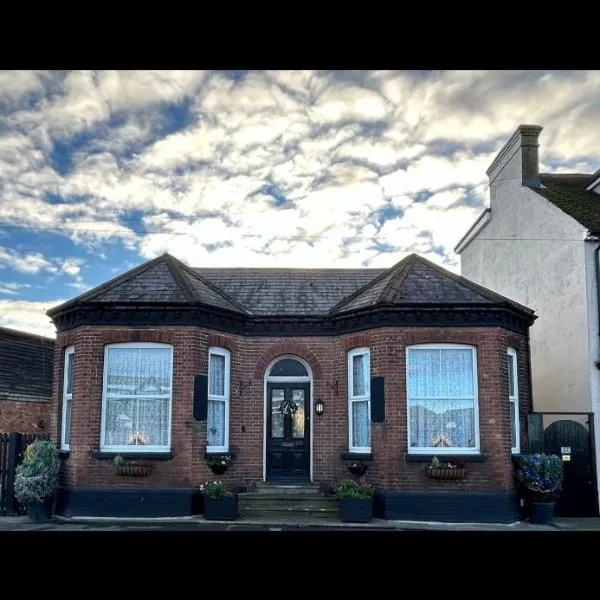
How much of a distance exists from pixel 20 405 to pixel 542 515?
1242 cm

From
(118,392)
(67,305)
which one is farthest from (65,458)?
(67,305)

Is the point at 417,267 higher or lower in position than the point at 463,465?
higher

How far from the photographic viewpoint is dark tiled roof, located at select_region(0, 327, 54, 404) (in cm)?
1791

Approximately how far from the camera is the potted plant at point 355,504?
12125 millimetres

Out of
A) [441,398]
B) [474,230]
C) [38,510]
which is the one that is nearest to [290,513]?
[441,398]

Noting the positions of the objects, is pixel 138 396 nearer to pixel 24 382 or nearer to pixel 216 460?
pixel 216 460

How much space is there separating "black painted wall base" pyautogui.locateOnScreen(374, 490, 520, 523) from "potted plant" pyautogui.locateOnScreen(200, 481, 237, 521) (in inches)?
108

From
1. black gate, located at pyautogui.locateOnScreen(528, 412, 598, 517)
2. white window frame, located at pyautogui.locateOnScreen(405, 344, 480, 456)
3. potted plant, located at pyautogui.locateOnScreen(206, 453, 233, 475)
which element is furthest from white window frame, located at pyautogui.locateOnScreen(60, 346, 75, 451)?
black gate, located at pyautogui.locateOnScreen(528, 412, 598, 517)

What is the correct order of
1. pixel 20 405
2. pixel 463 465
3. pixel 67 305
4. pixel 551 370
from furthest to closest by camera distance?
pixel 20 405
pixel 551 370
pixel 67 305
pixel 463 465

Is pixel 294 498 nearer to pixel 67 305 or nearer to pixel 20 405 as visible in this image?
pixel 67 305

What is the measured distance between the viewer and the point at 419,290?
532 inches

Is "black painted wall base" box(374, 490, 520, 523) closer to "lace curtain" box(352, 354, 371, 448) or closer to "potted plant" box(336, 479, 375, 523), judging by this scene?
"potted plant" box(336, 479, 375, 523)

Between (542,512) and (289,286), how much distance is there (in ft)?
22.3
